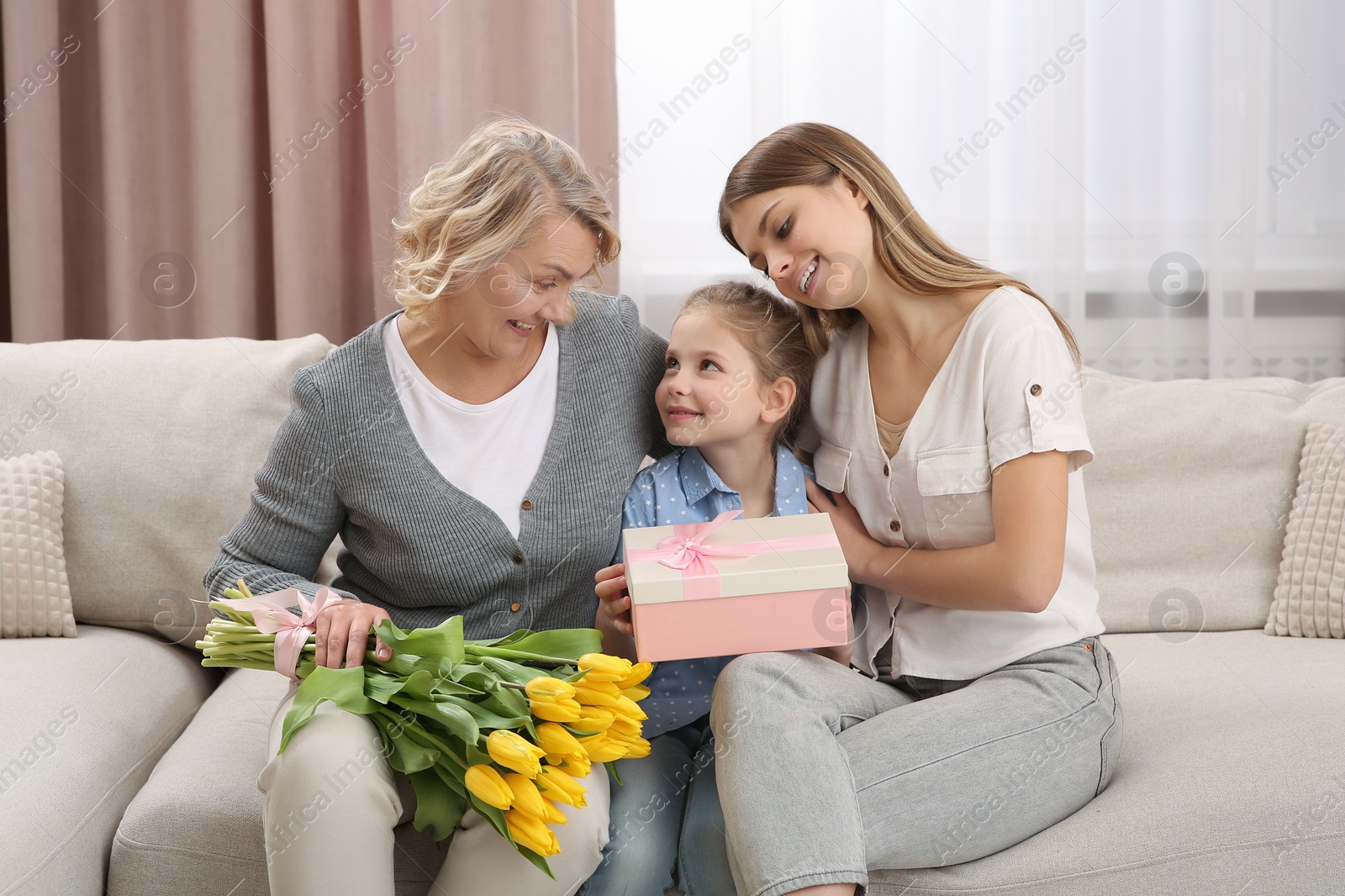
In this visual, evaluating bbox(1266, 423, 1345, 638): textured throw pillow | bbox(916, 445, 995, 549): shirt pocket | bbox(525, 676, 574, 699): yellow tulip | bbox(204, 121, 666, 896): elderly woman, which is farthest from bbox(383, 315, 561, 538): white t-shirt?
bbox(1266, 423, 1345, 638): textured throw pillow

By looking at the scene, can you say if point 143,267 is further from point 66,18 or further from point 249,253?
point 66,18

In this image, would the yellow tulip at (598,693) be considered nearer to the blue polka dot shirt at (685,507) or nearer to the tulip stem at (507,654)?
the tulip stem at (507,654)

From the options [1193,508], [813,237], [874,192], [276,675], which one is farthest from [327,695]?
[1193,508]

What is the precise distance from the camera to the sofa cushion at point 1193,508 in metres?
1.71

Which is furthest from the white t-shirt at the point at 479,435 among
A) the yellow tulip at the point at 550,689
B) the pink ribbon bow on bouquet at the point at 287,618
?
the yellow tulip at the point at 550,689

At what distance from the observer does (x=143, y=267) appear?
2232 millimetres

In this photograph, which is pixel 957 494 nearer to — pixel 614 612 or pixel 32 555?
pixel 614 612

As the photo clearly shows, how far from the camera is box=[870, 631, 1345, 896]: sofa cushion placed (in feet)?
3.59

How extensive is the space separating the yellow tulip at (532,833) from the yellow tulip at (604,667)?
0.14 metres

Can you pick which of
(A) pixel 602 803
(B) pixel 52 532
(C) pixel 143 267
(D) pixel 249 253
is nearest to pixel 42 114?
(C) pixel 143 267

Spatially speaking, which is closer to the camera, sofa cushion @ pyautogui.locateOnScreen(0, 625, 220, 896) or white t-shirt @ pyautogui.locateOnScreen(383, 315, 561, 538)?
sofa cushion @ pyautogui.locateOnScreen(0, 625, 220, 896)

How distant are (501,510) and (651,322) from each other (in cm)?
103

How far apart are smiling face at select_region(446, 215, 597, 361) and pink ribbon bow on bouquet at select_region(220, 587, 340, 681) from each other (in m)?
0.38

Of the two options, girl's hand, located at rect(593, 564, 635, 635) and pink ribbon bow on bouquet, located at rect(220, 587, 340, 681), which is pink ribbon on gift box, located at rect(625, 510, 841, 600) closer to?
girl's hand, located at rect(593, 564, 635, 635)
